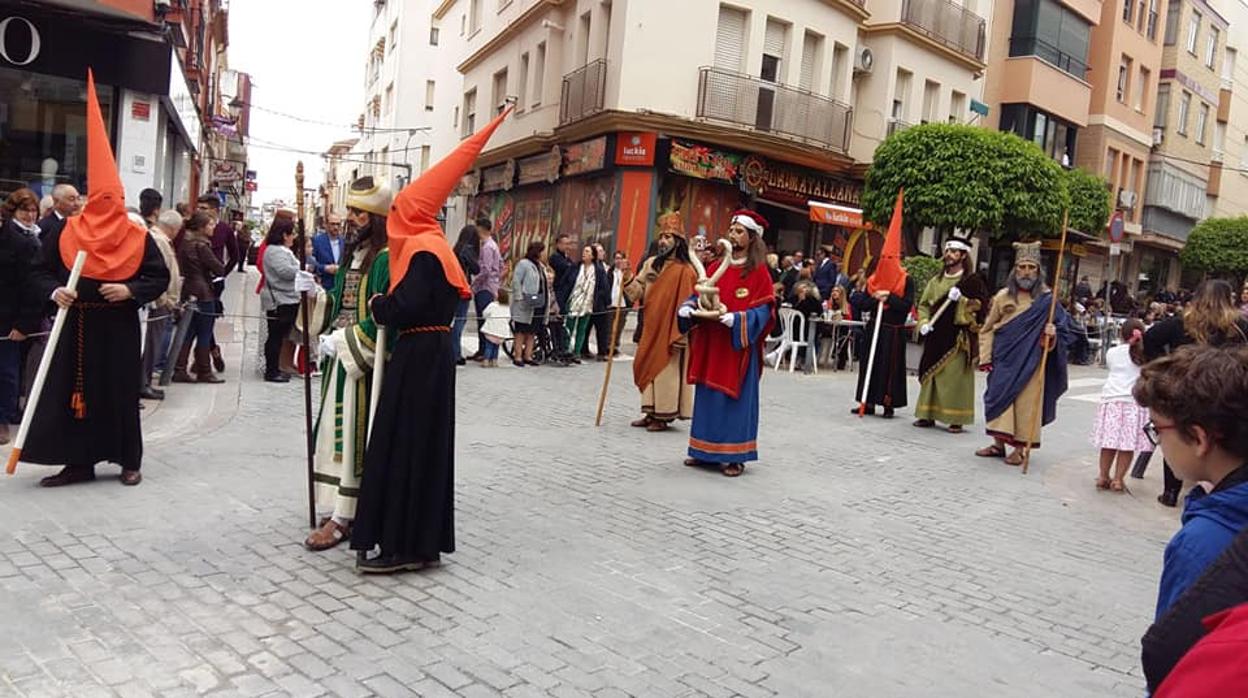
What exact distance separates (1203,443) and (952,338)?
9.07 m

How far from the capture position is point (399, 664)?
4023 mm

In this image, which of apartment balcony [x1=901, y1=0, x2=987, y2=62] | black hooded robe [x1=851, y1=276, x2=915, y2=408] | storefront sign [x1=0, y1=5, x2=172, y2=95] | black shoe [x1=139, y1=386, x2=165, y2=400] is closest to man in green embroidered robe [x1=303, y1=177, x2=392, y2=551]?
black shoe [x1=139, y1=386, x2=165, y2=400]

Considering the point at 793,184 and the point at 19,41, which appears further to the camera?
the point at 793,184

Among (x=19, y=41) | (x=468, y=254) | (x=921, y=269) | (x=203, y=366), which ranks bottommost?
(x=203, y=366)

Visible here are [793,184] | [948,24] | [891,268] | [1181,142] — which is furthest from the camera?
[1181,142]

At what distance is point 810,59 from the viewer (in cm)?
2430

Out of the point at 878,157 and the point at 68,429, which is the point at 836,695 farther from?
the point at 878,157

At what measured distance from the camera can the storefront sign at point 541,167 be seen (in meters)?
25.8

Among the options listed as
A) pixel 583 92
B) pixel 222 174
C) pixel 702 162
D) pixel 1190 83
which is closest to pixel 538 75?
pixel 583 92

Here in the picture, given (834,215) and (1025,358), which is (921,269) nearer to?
(834,215)

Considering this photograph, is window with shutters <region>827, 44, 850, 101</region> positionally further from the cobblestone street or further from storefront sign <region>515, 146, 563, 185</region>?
the cobblestone street

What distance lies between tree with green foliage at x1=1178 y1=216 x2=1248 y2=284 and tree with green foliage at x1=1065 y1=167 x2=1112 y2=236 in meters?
12.3

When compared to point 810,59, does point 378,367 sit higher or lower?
lower

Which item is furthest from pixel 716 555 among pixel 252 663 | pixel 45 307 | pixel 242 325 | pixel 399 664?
pixel 242 325
